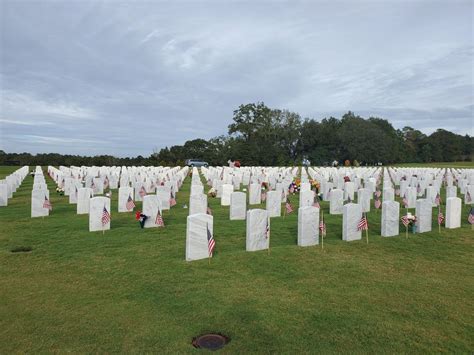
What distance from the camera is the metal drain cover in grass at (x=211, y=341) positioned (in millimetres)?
4559

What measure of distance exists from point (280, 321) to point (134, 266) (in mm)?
3696

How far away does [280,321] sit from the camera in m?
5.19

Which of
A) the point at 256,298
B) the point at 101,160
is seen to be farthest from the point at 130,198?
the point at 101,160

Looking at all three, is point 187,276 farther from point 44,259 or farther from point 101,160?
point 101,160

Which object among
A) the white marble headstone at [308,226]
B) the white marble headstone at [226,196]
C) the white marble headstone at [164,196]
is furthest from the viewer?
the white marble headstone at [226,196]

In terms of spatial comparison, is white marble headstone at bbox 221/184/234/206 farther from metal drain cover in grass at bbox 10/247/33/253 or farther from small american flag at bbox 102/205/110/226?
metal drain cover in grass at bbox 10/247/33/253

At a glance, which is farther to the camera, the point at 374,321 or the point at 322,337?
the point at 374,321

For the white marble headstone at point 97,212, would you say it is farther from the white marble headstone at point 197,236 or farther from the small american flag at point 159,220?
the white marble headstone at point 197,236

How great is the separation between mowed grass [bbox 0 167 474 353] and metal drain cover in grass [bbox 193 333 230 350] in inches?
4.8

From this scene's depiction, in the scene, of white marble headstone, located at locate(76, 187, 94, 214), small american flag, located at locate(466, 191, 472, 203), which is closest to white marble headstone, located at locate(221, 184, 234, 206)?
white marble headstone, located at locate(76, 187, 94, 214)

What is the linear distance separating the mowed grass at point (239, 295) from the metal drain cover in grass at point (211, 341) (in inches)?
4.8

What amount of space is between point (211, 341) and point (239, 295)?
1.48m

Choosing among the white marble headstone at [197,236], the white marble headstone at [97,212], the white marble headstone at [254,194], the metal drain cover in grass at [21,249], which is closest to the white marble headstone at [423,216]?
the white marble headstone at [197,236]

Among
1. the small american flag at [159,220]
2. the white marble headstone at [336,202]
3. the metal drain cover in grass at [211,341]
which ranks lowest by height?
the metal drain cover in grass at [211,341]
